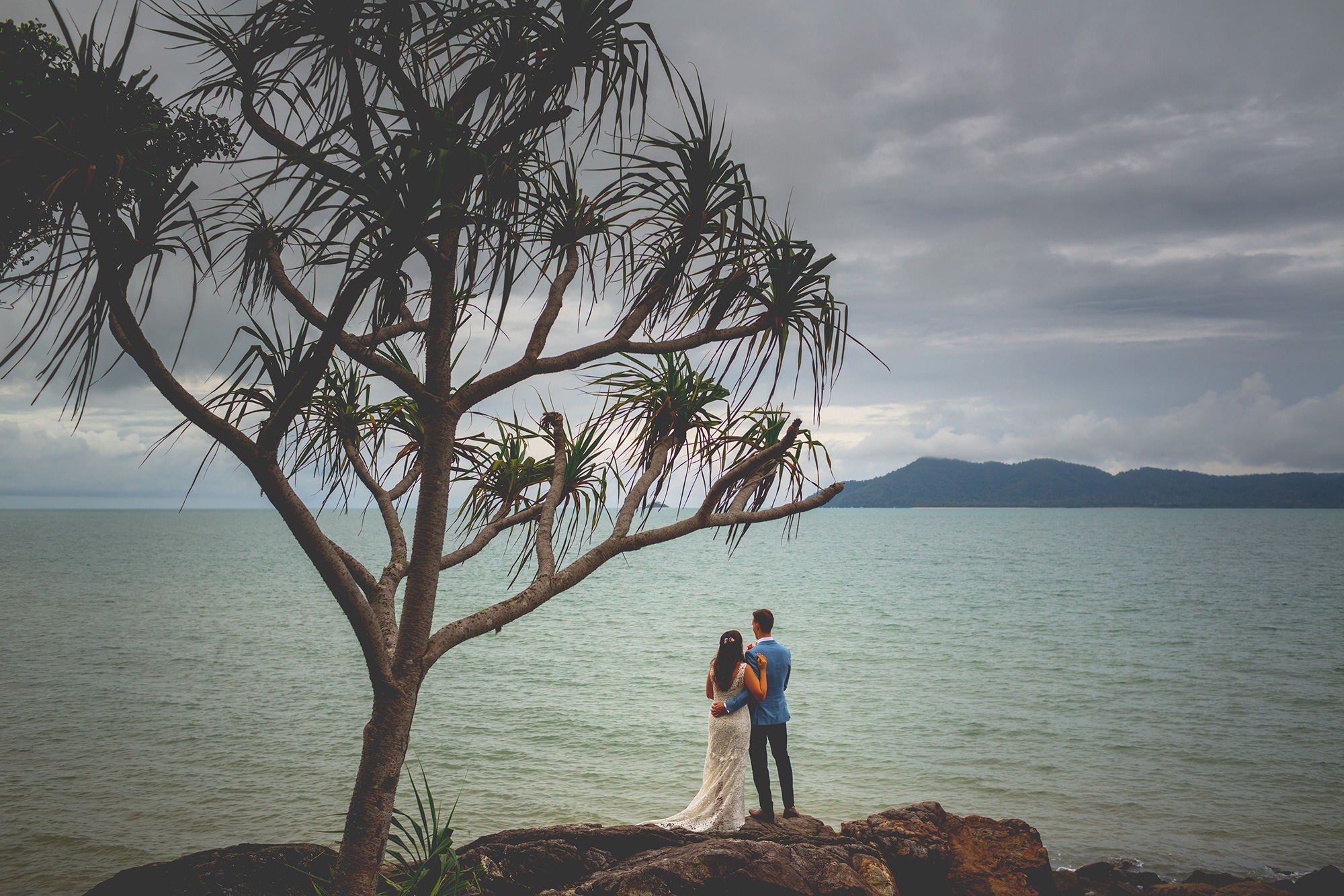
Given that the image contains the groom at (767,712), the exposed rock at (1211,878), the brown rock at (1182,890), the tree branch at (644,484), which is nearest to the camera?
the tree branch at (644,484)

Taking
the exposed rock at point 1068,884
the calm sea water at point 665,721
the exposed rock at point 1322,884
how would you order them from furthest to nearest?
the calm sea water at point 665,721
the exposed rock at point 1068,884
the exposed rock at point 1322,884

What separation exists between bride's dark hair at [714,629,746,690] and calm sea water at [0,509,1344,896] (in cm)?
390

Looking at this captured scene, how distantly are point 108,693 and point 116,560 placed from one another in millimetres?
54324

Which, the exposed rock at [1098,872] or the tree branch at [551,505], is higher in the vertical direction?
the tree branch at [551,505]

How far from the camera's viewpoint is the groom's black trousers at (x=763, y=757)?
6.37m

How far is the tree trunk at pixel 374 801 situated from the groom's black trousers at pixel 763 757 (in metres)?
3.53

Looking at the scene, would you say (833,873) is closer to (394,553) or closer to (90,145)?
(394,553)

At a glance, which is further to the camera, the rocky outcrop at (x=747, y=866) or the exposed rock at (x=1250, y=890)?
the exposed rock at (x=1250, y=890)

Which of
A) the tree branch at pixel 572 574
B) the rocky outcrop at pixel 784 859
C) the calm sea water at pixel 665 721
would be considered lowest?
the calm sea water at pixel 665 721

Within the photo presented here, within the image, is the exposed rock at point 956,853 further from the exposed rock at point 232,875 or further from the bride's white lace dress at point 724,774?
the exposed rock at point 232,875

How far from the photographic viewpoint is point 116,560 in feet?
195

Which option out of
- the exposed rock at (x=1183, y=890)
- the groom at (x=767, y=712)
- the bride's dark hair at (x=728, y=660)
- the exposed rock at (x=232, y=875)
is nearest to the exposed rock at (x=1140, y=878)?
the exposed rock at (x=1183, y=890)

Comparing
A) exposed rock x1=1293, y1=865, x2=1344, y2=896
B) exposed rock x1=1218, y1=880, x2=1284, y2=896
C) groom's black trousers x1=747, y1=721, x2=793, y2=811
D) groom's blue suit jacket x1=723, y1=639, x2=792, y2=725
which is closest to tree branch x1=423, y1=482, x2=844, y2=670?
groom's blue suit jacket x1=723, y1=639, x2=792, y2=725

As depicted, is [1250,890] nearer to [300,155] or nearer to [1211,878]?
[1211,878]
